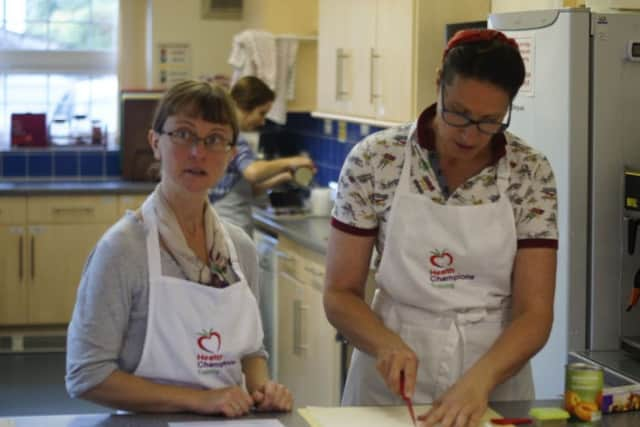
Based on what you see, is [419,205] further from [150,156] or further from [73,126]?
[73,126]

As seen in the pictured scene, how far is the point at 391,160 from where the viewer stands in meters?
2.26

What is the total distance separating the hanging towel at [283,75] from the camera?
6074mm

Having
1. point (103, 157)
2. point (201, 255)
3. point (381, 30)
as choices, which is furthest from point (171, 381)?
point (103, 157)

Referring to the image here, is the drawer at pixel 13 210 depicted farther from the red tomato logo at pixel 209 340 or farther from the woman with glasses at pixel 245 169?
the red tomato logo at pixel 209 340

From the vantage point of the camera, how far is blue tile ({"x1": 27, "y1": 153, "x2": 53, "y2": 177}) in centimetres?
698

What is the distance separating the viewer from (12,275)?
6520 millimetres

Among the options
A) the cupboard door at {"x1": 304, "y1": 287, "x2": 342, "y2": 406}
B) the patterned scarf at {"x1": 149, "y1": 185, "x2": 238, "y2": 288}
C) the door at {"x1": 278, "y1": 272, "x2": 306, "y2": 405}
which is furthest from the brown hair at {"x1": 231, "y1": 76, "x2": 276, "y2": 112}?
the patterned scarf at {"x1": 149, "y1": 185, "x2": 238, "y2": 288}

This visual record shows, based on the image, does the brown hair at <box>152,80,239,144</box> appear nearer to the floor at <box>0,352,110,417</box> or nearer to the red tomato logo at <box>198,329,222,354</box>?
the red tomato logo at <box>198,329,222,354</box>

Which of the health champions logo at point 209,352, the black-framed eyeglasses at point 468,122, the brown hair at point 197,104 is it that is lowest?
the health champions logo at point 209,352

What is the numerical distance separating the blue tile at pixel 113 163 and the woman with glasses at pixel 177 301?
4.94m

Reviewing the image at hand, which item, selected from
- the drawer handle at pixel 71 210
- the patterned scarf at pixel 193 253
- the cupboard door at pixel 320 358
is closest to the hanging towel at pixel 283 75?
the drawer handle at pixel 71 210

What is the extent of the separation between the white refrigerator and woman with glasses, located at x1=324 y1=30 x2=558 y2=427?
735 mm

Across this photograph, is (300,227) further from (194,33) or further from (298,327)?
(194,33)

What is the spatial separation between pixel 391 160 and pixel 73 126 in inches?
208
